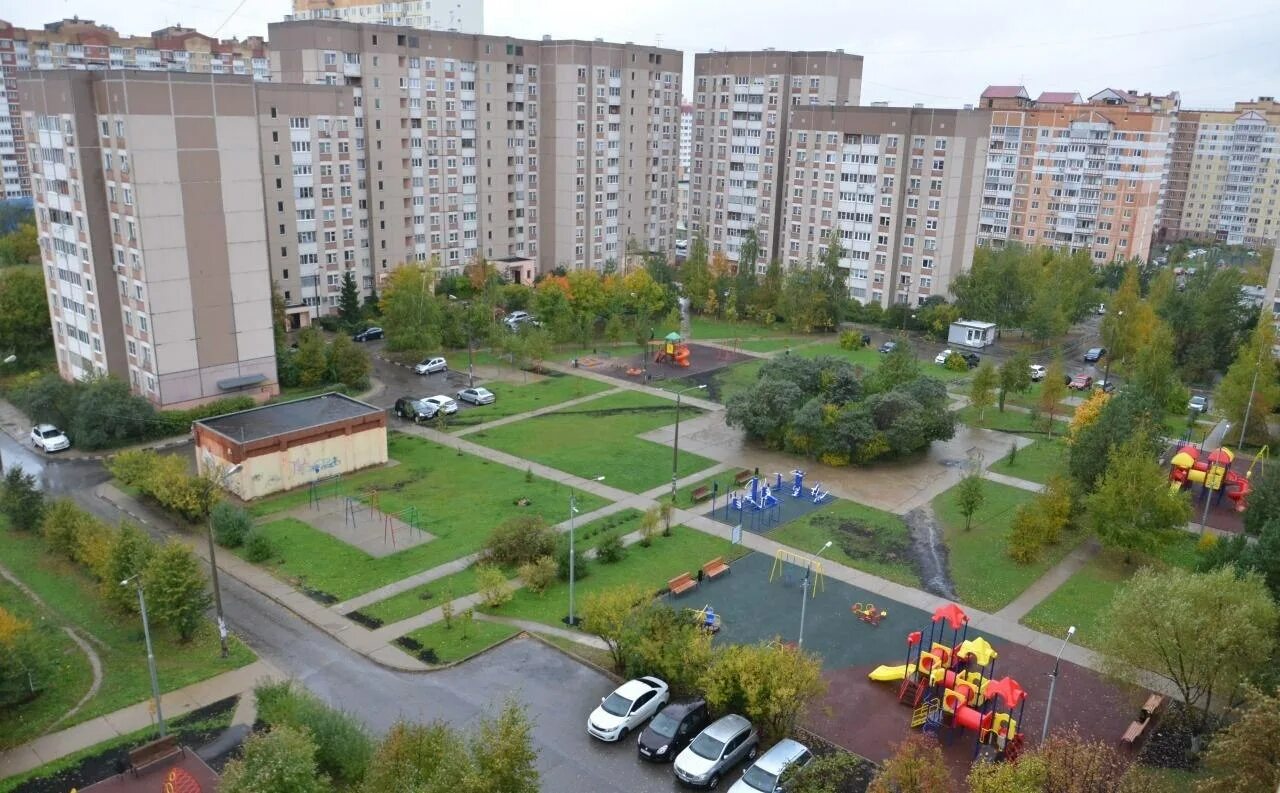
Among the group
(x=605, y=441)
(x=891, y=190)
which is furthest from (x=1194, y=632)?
(x=891, y=190)

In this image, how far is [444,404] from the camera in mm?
52219

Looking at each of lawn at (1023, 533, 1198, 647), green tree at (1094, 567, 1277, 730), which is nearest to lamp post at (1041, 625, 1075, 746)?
lawn at (1023, 533, 1198, 647)

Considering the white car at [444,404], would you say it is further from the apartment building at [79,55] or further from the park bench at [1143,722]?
the apartment building at [79,55]

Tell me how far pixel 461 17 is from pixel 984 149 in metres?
81.9

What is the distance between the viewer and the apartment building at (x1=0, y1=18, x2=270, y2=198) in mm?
106250

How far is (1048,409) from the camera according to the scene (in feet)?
178

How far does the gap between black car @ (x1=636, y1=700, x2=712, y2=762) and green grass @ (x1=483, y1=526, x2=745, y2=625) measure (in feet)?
23.2

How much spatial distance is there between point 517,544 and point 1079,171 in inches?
3501

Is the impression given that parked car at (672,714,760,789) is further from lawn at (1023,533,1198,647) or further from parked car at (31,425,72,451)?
parked car at (31,425,72,451)

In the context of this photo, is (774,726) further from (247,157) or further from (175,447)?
(247,157)

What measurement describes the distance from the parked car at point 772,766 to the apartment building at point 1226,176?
130 metres

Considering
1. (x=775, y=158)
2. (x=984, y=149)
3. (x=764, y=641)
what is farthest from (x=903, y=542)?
(x=775, y=158)

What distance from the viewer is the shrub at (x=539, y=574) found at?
3200 cm

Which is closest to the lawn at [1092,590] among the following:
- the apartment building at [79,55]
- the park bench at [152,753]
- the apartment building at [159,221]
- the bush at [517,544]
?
the bush at [517,544]
